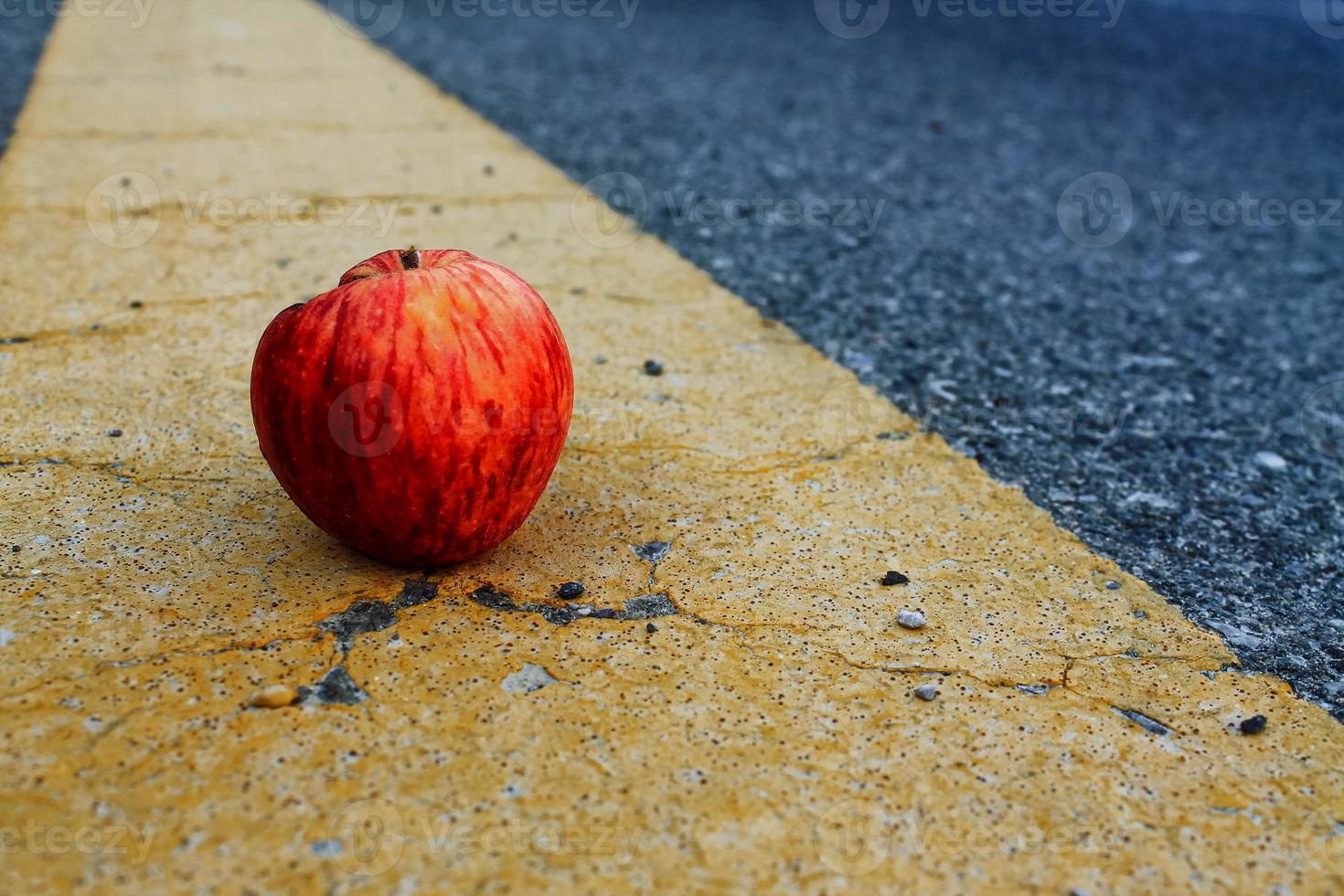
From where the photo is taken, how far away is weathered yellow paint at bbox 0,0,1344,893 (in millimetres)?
1599

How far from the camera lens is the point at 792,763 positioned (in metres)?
1.77

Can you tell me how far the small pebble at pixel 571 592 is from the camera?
214cm

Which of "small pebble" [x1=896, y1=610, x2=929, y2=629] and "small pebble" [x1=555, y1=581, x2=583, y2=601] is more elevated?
"small pebble" [x1=896, y1=610, x2=929, y2=629]

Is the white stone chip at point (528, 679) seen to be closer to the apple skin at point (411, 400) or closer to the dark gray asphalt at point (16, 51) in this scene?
the apple skin at point (411, 400)

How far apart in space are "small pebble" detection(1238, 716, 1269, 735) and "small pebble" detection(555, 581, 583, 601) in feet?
3.74

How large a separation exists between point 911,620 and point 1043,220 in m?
2.90

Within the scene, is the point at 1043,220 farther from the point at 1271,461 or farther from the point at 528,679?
the point at 528,679

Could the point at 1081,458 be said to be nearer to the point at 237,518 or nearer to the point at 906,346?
the point at 906,346

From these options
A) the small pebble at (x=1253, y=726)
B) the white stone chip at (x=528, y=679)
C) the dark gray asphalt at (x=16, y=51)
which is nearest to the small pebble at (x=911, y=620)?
the small pebble at (x=1253, y=726)

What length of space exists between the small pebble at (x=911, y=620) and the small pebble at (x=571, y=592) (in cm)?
58

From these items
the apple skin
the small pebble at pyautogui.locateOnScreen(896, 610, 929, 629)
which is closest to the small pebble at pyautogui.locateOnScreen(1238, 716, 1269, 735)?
the small pebble at pyautogui.locateOnScreen(896, 610, 929, 629)

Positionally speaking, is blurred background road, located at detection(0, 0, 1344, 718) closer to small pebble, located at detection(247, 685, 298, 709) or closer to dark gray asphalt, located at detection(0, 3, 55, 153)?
dark gray asphalt, located at detection(0, 3, 55, 153)

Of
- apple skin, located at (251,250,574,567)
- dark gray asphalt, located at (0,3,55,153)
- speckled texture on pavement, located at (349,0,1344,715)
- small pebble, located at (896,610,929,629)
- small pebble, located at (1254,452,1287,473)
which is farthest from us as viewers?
dark gray asphalt, located at (0,3,55,153)

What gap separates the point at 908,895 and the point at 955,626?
67 cm
